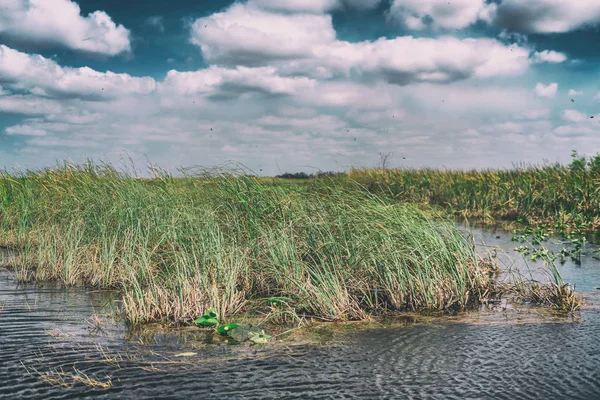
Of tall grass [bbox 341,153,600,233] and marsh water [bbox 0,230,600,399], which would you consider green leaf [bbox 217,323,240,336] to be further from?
tall grass [bbox 341,153,600,233]

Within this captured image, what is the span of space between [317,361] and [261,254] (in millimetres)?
2840

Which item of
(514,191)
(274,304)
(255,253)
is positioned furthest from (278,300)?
(514,191)

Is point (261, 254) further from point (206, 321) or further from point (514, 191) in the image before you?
point (514, 191)

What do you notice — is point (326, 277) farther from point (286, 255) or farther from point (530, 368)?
point (530, 368)

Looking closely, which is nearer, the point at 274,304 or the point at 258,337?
the point at 258,337

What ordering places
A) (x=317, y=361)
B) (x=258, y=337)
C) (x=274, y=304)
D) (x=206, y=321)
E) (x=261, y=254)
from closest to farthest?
1. (x=317, y=361)
2. (x=258, y=337)
3. (x=206, y=321)
4. (x=274, y=304)
5. (x=261, y=254)

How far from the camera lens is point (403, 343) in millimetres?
5773

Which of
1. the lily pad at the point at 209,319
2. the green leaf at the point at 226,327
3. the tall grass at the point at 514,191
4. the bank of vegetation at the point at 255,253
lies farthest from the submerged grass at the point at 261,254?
the tall grass at the point at 514,191

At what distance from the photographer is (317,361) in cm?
519

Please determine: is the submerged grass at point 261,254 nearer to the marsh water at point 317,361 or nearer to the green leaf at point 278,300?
the green leaf at point 278,300

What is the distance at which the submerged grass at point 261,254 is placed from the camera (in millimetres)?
6656

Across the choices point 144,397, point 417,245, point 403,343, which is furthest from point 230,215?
point 144,397

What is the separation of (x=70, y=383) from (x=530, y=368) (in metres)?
4.22

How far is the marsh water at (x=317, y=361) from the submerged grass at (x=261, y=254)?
614 mm
